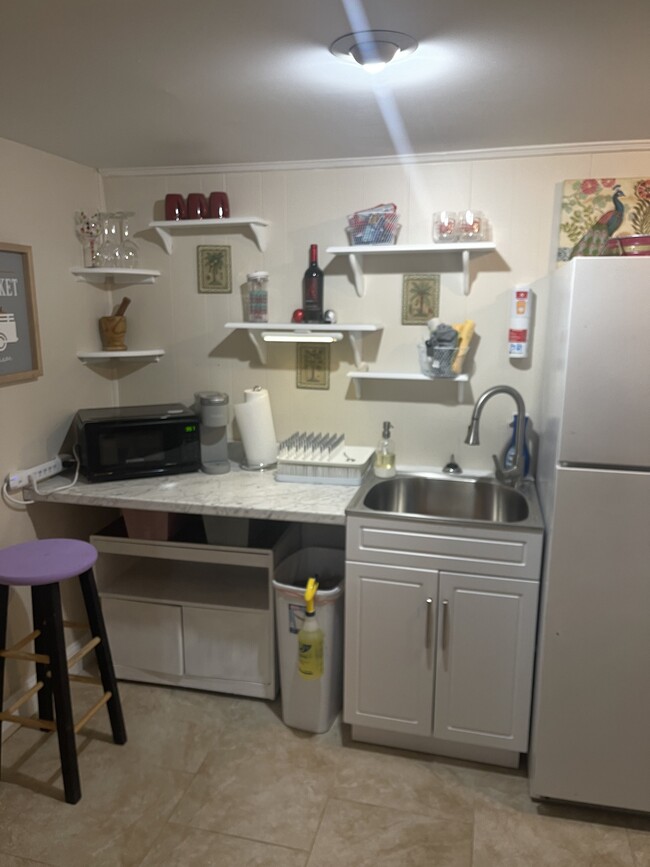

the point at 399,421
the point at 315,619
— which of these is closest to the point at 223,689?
the point at 315,619

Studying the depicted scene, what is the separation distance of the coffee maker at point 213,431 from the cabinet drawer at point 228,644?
585 mm

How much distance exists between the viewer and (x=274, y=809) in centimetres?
204

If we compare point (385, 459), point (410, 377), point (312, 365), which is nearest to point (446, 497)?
point (385, 459)

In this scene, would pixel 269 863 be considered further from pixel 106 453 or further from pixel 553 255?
pixel 553 255

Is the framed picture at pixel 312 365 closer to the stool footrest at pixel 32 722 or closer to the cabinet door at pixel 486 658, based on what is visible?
the cabinet door at pixel 486 658

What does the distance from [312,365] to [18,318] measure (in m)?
1.17

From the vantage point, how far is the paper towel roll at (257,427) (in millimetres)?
2668

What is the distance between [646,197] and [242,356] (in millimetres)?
1714

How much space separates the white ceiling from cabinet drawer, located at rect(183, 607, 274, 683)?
1.78 metres

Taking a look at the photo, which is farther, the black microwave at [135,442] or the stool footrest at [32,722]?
the black microwave at [135,442]

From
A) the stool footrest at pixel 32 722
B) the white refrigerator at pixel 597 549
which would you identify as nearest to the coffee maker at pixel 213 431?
the stool footrest at pixel 32 722

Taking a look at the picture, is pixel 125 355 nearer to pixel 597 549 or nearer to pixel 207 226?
pixel 207 226

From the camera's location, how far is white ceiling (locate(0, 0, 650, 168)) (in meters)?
1.32

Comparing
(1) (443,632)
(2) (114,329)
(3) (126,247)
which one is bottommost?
(1) (443,632)
